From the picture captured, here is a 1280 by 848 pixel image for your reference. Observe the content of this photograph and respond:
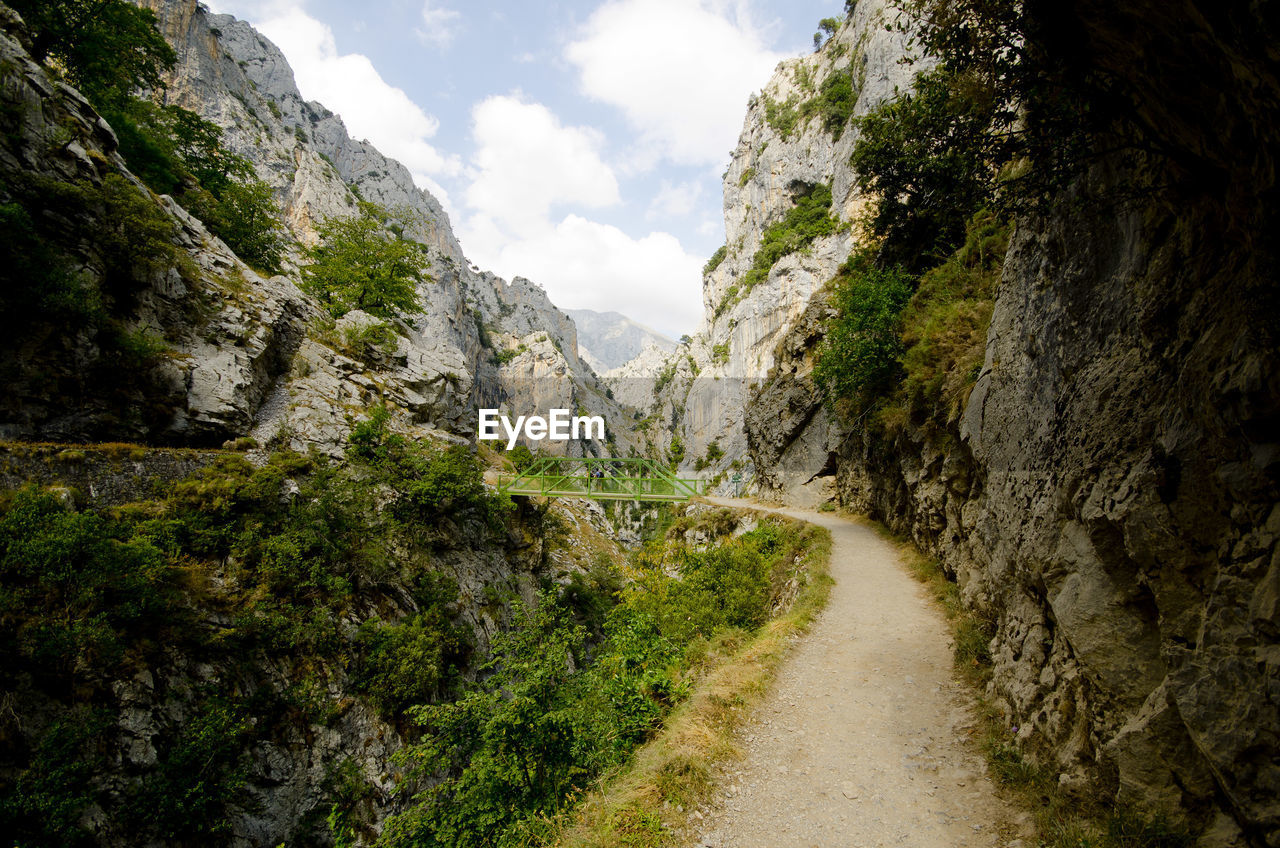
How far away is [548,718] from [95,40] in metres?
26.2

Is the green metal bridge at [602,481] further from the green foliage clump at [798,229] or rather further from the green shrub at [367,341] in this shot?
the green foliage clump at [798,229]

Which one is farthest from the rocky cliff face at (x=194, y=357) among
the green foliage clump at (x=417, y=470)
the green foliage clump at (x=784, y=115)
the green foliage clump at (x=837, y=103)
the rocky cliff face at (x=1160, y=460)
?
the green foliage clump at (x=784, y=115)

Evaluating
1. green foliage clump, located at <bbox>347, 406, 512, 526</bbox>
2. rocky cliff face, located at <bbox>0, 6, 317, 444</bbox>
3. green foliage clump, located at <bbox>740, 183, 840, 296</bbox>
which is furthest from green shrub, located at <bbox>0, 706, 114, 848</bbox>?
green foliage clump, located at <bbox>740, 183, 840, 296</bbox>

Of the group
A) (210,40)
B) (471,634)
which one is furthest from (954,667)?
(210,40)

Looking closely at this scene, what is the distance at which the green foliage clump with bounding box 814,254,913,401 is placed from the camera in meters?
13.5

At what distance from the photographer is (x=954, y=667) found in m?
6.02

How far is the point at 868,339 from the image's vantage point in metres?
14.0

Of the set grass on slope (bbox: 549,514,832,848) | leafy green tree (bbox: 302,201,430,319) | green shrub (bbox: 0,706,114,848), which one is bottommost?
green shrub (bbox: 0,706,114,848)

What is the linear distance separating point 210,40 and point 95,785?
71669mm

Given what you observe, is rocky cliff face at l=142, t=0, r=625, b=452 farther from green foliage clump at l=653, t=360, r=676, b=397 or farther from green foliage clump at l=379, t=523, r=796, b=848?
green foliage clump at l=653, t=360, r=676, b=397

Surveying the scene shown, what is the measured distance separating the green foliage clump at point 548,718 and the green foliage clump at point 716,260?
78665mm

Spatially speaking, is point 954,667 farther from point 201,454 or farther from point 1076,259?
point 201,454

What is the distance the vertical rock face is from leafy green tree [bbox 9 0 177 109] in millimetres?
42494

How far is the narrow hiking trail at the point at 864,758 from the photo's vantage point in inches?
149
